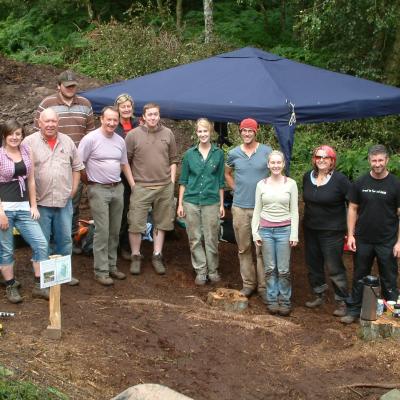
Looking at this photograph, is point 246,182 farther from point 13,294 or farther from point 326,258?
point 13,294

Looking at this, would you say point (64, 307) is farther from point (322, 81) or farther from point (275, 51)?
point (275, 51)

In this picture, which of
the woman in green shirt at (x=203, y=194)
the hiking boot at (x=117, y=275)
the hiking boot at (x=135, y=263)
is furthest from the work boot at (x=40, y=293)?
the woman in green shirt at (x=203, y=194)

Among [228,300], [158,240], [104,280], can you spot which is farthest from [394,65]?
[104,280]

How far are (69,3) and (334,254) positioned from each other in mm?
15876

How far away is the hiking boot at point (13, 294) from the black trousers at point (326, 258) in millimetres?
2737

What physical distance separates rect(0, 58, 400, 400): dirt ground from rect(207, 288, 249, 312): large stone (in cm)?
10

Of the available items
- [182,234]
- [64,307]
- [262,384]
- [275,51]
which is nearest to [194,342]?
[262,384]

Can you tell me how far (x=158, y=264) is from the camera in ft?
26.0

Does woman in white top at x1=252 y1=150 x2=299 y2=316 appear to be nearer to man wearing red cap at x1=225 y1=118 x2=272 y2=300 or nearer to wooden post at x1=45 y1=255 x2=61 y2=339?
man wearing red cap at x1=225 y1=118 x2=272 y2=300

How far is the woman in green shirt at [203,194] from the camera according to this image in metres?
7.40

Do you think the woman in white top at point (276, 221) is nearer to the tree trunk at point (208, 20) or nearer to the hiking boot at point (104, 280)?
the hiking boot at point (104, 280)

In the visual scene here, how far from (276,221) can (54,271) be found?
2214mm

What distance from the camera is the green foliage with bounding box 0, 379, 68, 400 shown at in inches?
181

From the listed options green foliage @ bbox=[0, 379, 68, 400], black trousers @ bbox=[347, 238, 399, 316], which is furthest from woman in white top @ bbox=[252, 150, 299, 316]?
green foliage @ bbox=[0, 379, 68, 400]
